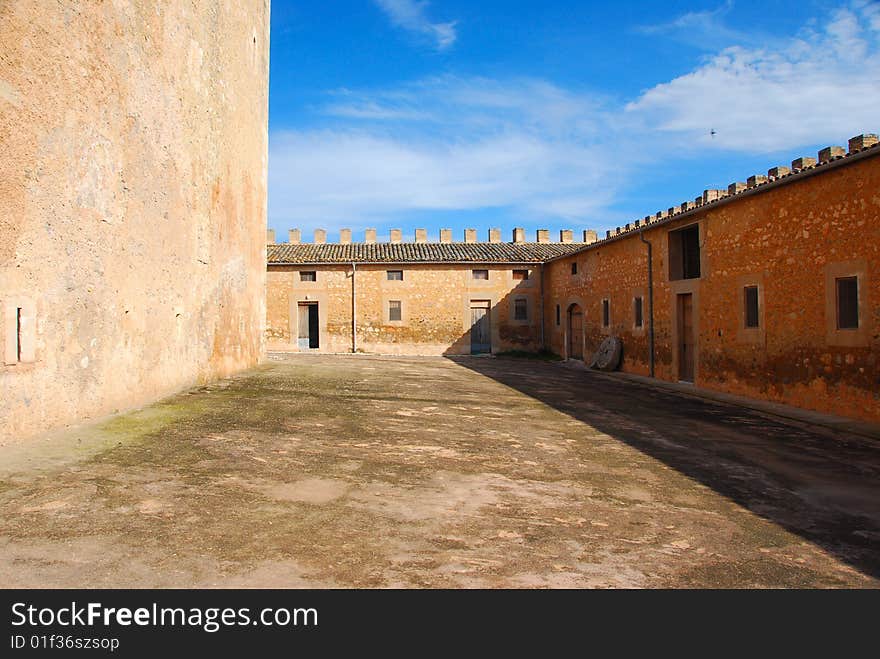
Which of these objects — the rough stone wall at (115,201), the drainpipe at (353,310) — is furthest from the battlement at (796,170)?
the drainpipe at (353,310)

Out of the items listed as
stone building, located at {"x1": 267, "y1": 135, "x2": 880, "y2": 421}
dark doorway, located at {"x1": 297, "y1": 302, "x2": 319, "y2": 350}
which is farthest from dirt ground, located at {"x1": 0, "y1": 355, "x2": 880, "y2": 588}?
dark doorway, located at {"x1": 297, "y1": 302, "x2": 319, "y2": 350}

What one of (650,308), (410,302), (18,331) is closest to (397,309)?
(410,302)

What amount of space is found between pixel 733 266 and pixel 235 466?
11.0 meters

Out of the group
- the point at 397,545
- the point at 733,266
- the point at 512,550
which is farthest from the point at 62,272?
the point at 733,266

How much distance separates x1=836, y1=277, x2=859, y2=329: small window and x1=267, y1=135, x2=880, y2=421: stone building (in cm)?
2

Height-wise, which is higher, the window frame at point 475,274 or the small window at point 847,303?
the window frame at point 475,274

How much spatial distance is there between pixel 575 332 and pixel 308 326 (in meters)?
11.7

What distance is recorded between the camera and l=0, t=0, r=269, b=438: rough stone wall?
5.29m

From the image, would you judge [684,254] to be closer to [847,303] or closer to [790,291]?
[790,291]

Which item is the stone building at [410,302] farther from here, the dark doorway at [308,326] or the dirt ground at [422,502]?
the dirt ground at [422,502]

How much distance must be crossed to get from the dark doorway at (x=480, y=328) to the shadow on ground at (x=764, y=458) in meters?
14.1

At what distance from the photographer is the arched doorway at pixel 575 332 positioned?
22031 mm
